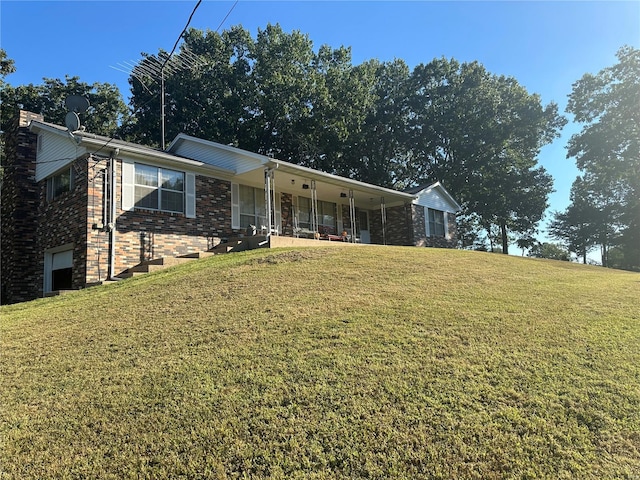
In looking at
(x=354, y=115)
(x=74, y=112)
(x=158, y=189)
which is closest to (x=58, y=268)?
(x=158, y=189)

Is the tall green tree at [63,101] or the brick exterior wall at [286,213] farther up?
the tall green tree at [63,101]

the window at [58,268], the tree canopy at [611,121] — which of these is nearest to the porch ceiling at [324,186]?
the window at [58,268]

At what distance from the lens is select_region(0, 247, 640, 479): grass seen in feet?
10.2

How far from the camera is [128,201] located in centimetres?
1220

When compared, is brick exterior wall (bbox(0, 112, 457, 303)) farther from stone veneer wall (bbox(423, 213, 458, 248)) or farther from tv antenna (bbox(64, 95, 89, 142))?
stone veneer wall (bbox(423, 213, 458, 248))

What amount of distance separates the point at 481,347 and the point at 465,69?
1188 inches

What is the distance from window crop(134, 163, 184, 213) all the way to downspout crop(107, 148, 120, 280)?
2.27 feet

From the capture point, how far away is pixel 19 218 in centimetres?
1388

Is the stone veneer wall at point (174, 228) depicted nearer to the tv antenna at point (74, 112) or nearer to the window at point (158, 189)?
the window at point (158, 189)

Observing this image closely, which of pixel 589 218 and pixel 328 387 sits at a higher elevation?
pixel 589 218

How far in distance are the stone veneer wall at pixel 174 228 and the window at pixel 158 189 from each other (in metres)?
0.24

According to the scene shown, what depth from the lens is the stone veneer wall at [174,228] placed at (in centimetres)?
1198

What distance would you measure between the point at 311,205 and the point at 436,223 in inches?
303

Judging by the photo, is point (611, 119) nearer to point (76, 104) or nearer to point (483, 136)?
point (483, 136)
